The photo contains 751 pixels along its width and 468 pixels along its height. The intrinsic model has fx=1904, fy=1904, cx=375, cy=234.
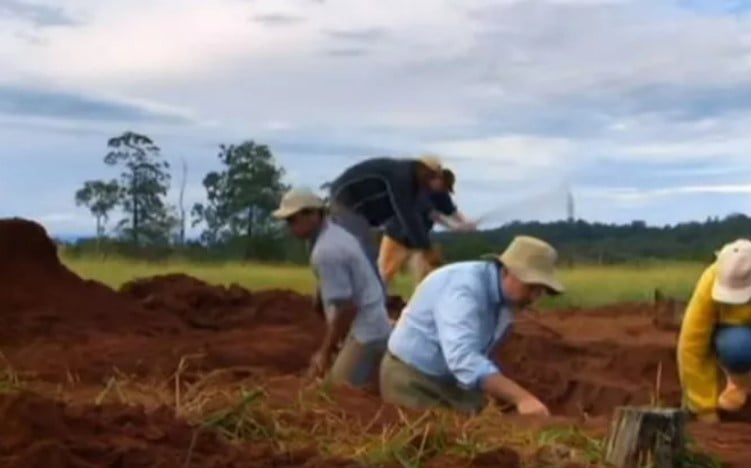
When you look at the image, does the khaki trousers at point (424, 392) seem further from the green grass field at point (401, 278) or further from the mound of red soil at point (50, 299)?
the green grass field at point (401, 278)

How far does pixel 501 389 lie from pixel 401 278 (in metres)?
13.2

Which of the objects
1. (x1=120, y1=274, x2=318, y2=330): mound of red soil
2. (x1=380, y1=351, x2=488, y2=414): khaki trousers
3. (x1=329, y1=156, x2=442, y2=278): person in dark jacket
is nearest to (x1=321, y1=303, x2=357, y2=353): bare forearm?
(x1=380, y1=351, x2=488, y2=414): khaki trousers

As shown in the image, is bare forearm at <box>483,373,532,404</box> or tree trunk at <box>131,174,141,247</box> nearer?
bare forearm at <box>483,373,532,404</box>

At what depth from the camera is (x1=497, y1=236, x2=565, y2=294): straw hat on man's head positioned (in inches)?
314

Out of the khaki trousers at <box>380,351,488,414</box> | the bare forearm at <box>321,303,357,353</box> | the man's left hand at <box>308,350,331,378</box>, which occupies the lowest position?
the man's left hand at <box>308,350,331,378</box>

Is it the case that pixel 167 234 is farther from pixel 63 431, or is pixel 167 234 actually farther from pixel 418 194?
pixel 63 431

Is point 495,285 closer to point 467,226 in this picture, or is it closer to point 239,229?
point 467,226

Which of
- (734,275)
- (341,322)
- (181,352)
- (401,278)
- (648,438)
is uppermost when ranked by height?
(734,275)

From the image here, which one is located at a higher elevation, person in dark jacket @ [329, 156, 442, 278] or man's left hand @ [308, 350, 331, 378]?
person in dark jacket @ [329, 156, 442, 278]

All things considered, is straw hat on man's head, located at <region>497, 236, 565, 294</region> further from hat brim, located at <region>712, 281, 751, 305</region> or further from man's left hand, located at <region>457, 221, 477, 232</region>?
man's left hand, located at <region>457, 221, 477, 232</region>

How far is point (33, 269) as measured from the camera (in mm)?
16922

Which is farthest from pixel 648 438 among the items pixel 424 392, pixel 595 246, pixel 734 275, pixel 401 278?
pixel 595 246

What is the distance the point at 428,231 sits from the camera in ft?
48.1

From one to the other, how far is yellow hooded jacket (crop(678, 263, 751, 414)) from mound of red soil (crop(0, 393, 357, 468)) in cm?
255
